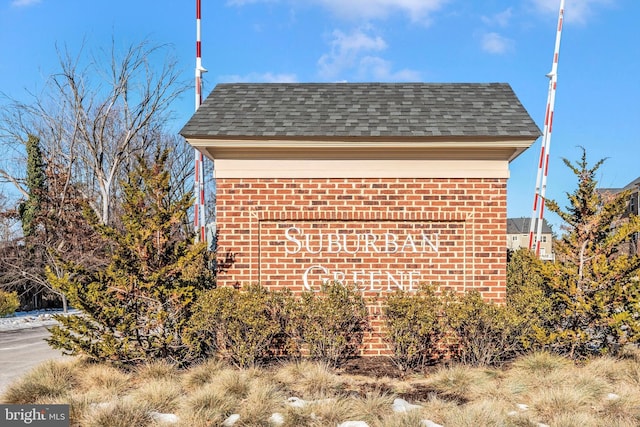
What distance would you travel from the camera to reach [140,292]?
6.91m

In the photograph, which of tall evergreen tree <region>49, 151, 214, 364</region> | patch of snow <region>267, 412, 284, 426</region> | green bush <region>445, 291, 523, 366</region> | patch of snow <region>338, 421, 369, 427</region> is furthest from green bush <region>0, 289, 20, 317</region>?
patch of snow <region>338, 421, 369, 427</region>

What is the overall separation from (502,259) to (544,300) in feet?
2.76

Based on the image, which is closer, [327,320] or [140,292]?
[327,320]

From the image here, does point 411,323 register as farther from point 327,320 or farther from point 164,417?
point 164,417

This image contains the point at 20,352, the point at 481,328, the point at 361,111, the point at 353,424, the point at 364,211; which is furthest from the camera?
the point at 20,352

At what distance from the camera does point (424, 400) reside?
5582 millimetres

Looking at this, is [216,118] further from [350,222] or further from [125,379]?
[125,379]

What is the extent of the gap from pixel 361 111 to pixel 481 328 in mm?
3952

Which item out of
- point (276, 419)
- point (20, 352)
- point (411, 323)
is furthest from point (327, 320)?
point (20, 352)

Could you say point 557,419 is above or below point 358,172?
below

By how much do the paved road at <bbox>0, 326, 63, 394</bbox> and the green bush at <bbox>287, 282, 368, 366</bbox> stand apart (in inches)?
157

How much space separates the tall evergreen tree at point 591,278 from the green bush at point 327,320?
2.82m

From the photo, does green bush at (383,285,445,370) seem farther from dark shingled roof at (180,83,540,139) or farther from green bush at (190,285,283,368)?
dark shingled roof at (180,83,540,139)

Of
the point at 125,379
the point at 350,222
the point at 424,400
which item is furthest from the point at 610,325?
the point at 125,379
